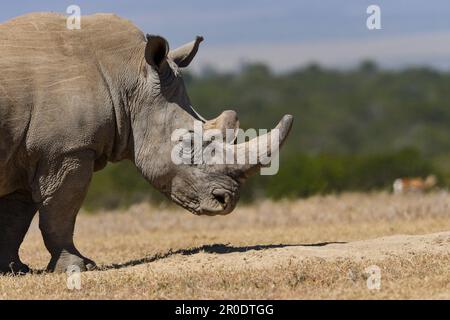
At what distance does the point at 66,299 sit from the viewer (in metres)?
8.30

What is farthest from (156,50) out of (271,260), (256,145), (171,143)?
(271,260)

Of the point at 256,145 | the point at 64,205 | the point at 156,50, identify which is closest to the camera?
the point at 256,145

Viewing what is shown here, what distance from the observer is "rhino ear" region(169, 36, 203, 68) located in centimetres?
1107

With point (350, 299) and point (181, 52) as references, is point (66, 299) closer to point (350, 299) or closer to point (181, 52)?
point (350, 299)

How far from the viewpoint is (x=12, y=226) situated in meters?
10.8

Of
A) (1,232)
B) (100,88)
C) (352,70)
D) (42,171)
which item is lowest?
(352,70)

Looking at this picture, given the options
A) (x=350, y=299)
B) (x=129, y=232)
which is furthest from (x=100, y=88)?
(x=129, y=232)

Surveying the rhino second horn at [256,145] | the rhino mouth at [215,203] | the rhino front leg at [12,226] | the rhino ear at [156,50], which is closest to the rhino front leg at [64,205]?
the rhino front leg at [12,226]

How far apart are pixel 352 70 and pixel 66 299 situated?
286 feet

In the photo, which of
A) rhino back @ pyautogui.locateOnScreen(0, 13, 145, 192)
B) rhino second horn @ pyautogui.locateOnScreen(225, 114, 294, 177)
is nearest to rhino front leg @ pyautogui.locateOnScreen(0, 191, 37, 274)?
rhino back @ pyautogui.locateOnScreen(0, 13, 145, 192)

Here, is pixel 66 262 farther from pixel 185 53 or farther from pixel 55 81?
pixel 185 53

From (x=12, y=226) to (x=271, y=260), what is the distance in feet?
8.76

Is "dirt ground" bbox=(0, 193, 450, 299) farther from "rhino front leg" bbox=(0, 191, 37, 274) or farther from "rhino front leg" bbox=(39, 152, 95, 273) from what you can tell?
"rhino front leg" bbox=(0, 191, 37, 274)

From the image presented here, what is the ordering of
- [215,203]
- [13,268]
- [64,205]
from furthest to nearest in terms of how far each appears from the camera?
[13,268] → [215,203] → [64,205]
